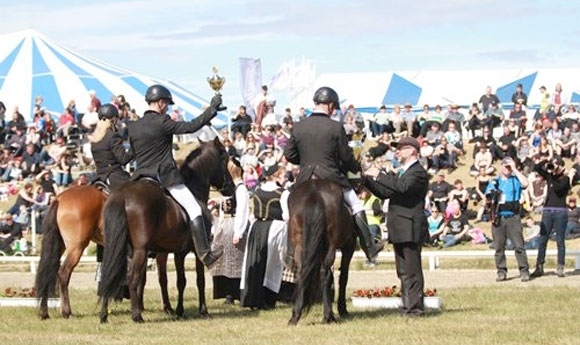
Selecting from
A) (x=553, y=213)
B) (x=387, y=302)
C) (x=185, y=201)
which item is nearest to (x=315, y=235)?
(x=185, y=201)

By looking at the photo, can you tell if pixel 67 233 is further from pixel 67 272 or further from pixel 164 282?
pixel 164 282

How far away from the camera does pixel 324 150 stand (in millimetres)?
13211

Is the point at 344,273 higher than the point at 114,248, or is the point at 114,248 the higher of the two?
the point at 114,248

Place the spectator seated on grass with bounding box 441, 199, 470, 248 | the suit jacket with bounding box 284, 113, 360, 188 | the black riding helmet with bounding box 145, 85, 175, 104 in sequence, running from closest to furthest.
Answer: the suit jacket with bounding box 284, 113, 360, 188
the black riding helmet with bounding box 145, 85, 175, 104
the spectator seated on grass with bounding box 441, 199, 470, 248

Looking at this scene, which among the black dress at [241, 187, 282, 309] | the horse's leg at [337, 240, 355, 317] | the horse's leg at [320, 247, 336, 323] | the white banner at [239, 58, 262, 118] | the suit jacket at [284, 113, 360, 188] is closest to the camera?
the horse's leg at [320, 247, 336, 323]

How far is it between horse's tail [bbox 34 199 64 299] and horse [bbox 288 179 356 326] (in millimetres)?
3104

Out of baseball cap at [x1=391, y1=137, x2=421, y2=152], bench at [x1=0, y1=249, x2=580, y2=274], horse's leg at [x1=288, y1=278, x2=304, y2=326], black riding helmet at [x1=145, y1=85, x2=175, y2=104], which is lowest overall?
bench at [x1=0, y1=249, x2=580, y2=274]

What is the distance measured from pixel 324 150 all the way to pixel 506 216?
783 centimetres

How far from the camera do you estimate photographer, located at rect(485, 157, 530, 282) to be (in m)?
19.9

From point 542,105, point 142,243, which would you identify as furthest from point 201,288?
point 542,105

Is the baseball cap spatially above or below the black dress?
above

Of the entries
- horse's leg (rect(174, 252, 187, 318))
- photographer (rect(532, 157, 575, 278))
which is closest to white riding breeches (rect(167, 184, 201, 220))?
horse's leg (rect(174, 252, 187, 318))

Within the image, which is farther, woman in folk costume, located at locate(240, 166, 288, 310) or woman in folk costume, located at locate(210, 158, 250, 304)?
woman in folk costume, located at locate(210, 158, 250, 304)

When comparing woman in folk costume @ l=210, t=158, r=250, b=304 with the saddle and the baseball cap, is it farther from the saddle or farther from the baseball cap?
the baseball cap
